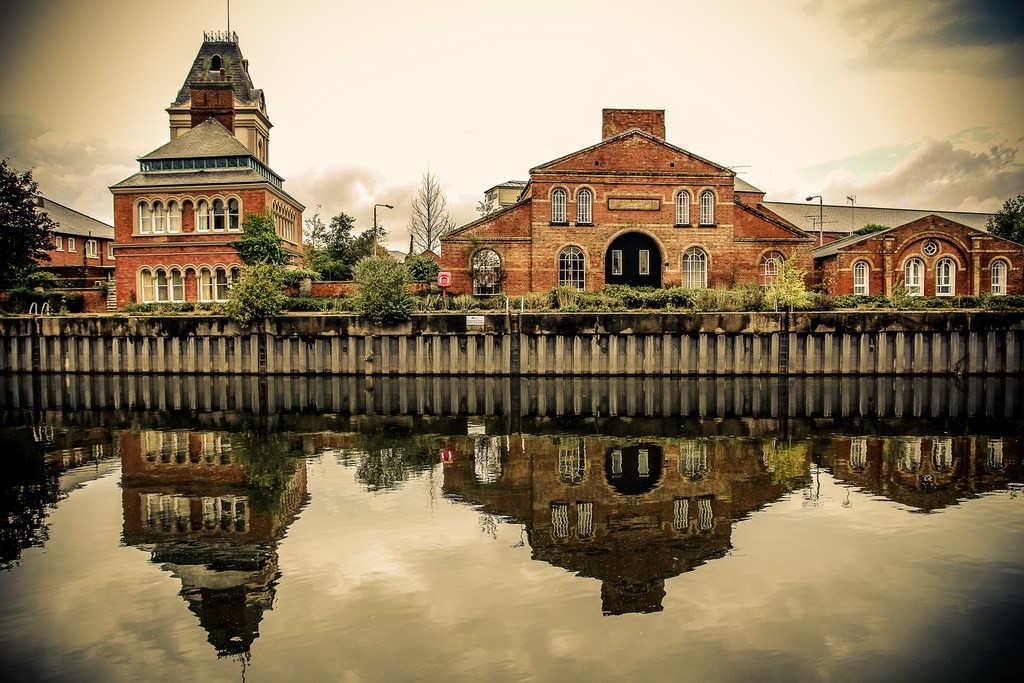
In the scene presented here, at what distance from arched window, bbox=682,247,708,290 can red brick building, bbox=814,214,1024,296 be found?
8.45 m

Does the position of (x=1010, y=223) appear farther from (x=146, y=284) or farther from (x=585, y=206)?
(x=146, y=284)

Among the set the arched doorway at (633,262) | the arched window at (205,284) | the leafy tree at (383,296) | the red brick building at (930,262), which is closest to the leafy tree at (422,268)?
the leafy tree at (383,296)

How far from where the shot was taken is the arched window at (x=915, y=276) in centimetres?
4056

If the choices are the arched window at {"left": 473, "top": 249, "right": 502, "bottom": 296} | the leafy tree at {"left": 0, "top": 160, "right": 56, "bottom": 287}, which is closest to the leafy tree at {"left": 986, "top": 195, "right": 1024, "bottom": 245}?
the arched window at {"left": 473, "top": 249, "right": 502, "bottom": 296}

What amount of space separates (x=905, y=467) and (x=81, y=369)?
3443cm

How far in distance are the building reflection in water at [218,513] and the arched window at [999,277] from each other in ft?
134

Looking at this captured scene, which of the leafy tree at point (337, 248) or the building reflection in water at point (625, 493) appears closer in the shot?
the building reflection in water at point (625, 493)

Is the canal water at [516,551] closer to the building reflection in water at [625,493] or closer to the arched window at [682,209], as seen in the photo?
the building reflection in water at [625,493]

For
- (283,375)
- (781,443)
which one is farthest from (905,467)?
(283,375)

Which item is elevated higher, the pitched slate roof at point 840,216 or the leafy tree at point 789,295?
the pitched slate roof at point 840,216

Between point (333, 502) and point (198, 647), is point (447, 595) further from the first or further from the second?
point (333, 502)

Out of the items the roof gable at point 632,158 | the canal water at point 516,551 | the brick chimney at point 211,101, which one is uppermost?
the brick chimney at point 211,101

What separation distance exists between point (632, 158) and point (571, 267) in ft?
21.7

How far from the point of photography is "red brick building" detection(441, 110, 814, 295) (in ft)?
122
